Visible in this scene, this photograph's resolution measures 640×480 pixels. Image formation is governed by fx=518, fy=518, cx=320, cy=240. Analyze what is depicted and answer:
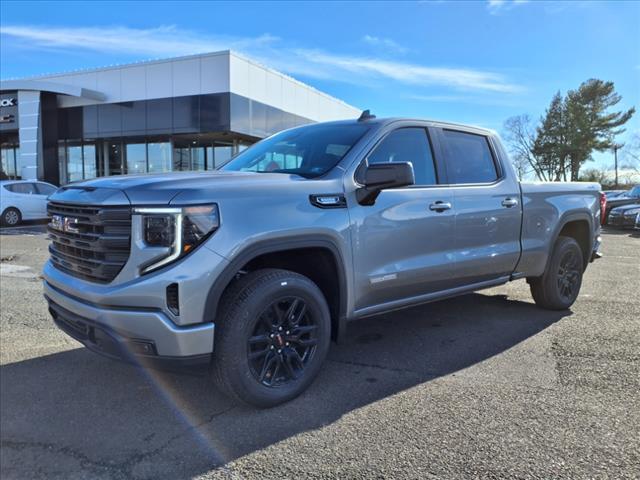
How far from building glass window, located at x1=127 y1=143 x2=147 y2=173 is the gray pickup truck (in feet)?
81.0

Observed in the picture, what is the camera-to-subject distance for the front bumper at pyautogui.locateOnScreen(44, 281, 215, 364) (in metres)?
2.82

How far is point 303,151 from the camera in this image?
423cm

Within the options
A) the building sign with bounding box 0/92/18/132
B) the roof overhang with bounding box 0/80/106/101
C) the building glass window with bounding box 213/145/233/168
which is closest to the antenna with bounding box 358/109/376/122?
the building glass window with bounding box 213/145/233/168

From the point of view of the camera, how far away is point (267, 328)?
10.7ft

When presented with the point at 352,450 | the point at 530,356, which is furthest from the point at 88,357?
the point at 530,356

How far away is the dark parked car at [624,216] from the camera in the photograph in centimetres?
1828

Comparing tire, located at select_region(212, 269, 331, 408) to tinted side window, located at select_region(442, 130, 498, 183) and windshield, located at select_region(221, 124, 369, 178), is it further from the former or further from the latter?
tinted side window, located at select_region(442, 130, 498, 183)

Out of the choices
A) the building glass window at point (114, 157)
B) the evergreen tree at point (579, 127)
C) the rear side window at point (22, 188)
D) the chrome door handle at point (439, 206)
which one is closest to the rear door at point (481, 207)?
the chrome door handle at point (439, 206)

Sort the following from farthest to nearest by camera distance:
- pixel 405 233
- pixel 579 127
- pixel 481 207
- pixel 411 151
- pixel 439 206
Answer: pixel 579 127, pixel 481 207, pixel 411 151, pixel 439 206, pixel 405 233

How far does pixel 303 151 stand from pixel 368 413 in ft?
6.91

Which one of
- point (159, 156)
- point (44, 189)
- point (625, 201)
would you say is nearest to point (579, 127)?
point (625, 201)

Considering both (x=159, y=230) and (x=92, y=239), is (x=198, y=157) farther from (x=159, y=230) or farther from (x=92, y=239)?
(x=159, y=230)

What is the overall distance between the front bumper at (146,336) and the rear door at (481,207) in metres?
2.39

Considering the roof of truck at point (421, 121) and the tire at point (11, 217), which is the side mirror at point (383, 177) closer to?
the roof of truck at point (421, 121)
